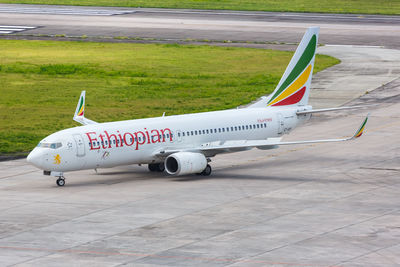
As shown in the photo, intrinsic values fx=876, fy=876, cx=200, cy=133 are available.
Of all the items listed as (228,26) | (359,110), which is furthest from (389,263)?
(228,26)

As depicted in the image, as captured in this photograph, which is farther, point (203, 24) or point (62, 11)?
point (62, 11)

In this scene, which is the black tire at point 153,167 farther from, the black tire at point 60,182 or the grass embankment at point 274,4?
the grass embankment at point 274,4

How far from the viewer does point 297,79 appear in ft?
205

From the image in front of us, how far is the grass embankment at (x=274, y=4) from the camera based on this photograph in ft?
505

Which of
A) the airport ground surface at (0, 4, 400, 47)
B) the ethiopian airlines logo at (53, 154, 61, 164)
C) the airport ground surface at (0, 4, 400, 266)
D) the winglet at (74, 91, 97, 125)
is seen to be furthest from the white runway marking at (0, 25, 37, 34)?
the ethiopian airlines logo at (53, 154, 61, 164)

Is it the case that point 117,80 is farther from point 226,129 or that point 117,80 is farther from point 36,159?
point 36,159

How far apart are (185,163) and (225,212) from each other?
8.45 m

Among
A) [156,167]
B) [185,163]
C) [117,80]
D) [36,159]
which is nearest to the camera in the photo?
[36,159]

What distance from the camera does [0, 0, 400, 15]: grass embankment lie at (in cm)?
15388

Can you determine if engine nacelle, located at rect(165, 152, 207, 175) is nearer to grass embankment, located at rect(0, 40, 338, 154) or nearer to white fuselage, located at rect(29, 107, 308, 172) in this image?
white fuselage, located at rect(29, 107, 308, 172)

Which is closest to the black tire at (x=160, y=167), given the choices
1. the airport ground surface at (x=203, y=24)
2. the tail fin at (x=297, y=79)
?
the tail fin at (x=297, y=79)

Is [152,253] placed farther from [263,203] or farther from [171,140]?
Result: [171,140]

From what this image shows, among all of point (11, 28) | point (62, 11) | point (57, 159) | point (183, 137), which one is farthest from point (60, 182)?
point (62, 11)

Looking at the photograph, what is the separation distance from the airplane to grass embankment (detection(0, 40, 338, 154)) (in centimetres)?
1343
